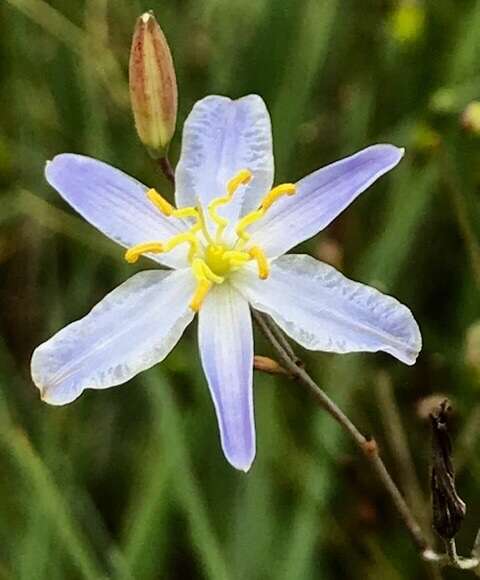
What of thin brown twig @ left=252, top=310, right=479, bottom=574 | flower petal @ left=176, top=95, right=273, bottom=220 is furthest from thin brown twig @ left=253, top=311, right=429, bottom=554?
flower petal @ left=176, top=95, right=273, bottom=220

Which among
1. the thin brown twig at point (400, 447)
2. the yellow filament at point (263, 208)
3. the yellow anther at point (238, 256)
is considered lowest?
the thin brown twig at point (400, 447)

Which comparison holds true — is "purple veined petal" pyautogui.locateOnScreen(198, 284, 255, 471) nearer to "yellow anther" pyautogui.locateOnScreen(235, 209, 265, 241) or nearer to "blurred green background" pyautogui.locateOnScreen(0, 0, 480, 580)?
"yellow anther" pyautogui.locateOnScreen(235, 209, 265, 241)

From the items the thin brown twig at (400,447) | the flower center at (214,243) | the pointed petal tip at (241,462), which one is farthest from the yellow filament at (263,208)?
the thin brown twig at (400,447)

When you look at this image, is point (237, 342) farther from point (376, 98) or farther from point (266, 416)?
point (376, 98)

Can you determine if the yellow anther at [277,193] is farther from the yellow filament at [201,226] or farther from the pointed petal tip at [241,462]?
the pointed petal tip at [241,462]

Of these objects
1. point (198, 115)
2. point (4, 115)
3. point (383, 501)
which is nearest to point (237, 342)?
point (198, 115)
